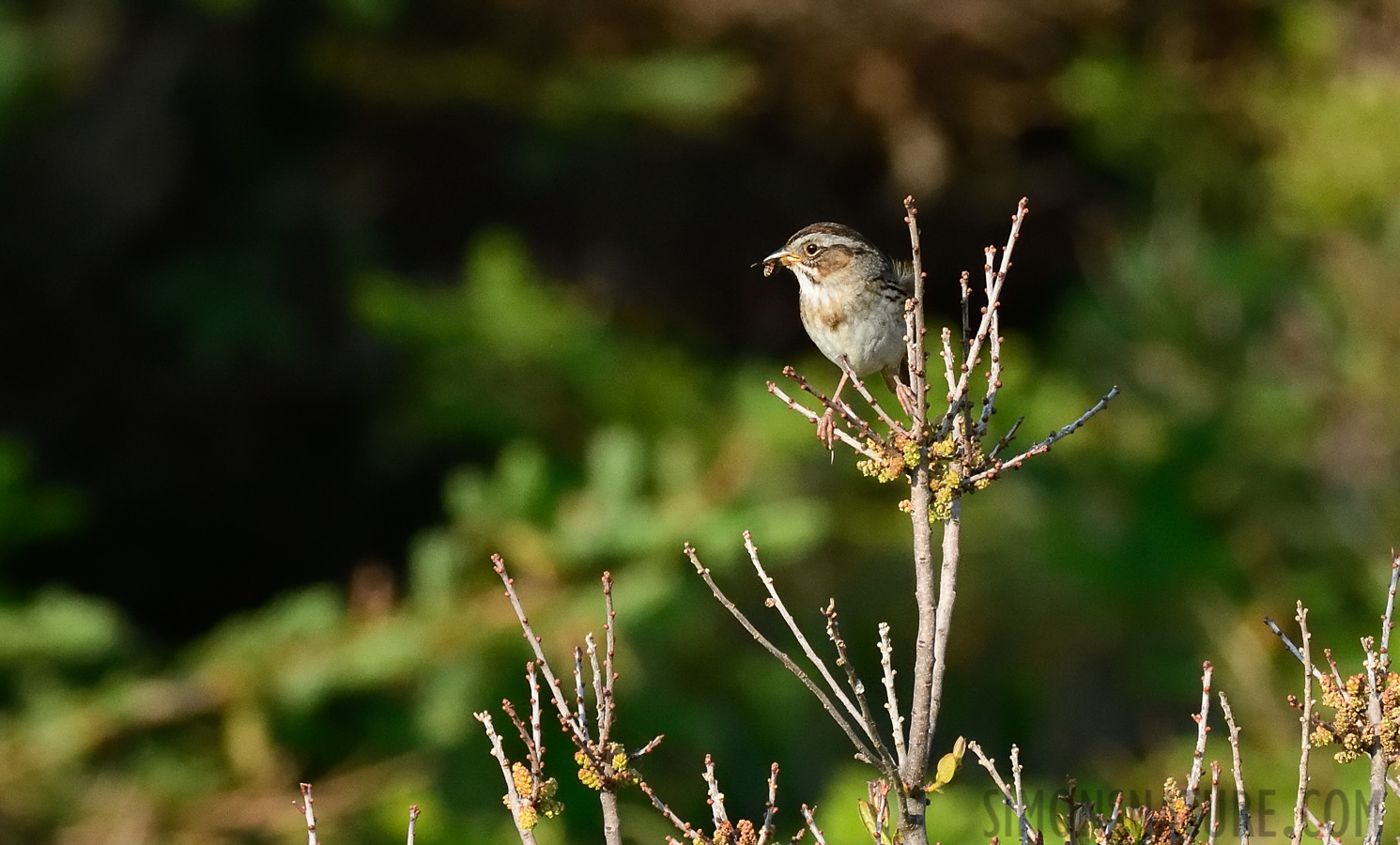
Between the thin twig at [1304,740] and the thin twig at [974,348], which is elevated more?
the thin twig at [974,348]

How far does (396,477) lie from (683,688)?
2686mm

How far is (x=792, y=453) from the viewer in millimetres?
9367

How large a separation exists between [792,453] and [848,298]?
15.5ft

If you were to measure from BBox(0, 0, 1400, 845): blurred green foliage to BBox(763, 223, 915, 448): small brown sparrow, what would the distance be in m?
3.34

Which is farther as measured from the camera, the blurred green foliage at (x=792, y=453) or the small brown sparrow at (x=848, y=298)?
the blurred green foliage at (x=792, y=453)

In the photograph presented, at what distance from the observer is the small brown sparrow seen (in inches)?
182

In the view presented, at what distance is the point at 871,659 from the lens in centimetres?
1113

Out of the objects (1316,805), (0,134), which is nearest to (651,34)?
(0,134)

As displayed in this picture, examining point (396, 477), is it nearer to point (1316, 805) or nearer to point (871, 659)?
point (871, 659)

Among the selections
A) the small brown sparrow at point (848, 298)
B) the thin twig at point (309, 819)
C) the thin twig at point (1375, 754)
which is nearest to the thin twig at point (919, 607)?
the thin twig at point (1375, 754)

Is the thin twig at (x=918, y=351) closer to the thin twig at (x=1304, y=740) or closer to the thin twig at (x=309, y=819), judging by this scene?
the thin twig at (x=1304, y=740)

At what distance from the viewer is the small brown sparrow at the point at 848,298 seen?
4621 millimetres

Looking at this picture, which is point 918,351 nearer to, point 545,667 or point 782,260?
point 545,667

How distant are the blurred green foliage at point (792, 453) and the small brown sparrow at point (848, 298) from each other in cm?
334
